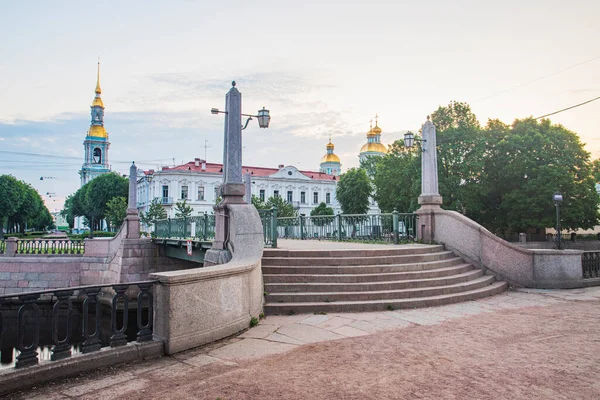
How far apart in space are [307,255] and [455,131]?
85.2 ft

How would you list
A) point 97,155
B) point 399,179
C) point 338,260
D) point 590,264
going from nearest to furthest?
point 338,260 < point 590,264 < point 399,179 < point 97,155

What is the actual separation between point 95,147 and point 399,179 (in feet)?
259

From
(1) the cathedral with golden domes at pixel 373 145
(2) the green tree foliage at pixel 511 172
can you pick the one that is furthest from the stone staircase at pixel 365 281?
(1) the cathedral with golden domes at pixel 373 145

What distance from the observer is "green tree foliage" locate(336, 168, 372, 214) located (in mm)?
58125

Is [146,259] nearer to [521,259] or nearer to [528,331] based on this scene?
[521,259]

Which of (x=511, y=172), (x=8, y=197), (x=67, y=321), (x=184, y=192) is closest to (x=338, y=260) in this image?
(x=67, y=321)

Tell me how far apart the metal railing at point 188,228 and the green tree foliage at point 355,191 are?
123ft

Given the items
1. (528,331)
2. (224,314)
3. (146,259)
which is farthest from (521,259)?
(146,259)

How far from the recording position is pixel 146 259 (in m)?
22.6

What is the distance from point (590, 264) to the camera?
40.2ft

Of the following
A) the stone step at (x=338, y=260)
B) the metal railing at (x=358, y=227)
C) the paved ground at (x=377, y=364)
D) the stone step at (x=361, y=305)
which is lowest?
the paved ground at (x=377, y=364)

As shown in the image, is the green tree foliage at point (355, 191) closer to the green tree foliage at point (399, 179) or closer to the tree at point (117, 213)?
the green tree foliage at point (399, 179)

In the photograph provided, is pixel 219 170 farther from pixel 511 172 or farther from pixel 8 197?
pixel 511 172

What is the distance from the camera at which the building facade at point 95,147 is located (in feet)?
306
